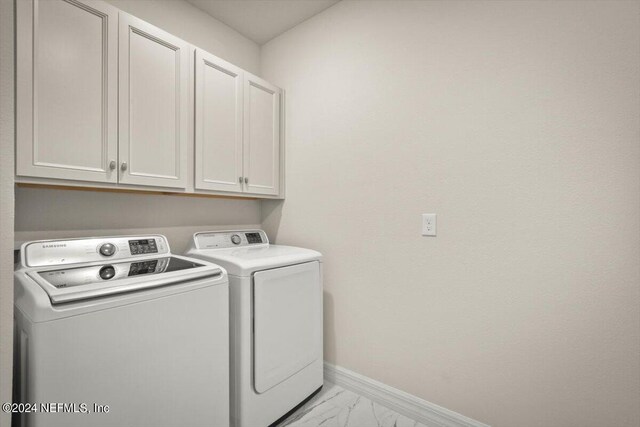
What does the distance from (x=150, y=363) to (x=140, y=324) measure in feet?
0.54

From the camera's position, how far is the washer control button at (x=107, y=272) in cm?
122

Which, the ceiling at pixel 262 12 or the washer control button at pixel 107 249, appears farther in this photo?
the ceiling at pixel 262 12

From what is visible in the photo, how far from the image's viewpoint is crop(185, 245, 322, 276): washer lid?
152cm

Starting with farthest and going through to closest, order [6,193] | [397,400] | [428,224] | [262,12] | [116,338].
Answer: [262,12] → [397,400] → [428,224] → [116,338] → [6,193]

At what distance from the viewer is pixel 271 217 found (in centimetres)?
250

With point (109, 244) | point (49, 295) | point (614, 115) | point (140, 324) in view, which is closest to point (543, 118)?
point (614, 115)

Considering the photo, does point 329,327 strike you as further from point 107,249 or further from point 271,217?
point 107,249

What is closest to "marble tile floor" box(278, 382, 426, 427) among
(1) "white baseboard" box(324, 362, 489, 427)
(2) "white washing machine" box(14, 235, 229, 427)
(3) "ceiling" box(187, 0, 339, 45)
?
(1) "white baseboard" box(324, 362, 489, 427)

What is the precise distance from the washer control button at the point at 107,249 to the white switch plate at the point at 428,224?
1666 mm

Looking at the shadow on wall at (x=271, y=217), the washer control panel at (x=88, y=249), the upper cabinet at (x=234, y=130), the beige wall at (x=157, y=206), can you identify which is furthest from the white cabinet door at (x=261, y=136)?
the washer control panel at (x=88, y=249)

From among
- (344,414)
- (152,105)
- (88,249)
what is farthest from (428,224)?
(88,249)

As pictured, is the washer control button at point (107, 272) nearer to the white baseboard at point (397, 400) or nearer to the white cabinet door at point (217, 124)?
the white cabinet door at point (217, 124)

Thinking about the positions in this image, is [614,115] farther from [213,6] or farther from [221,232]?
[213,6]

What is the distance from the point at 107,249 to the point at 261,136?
1189mm
